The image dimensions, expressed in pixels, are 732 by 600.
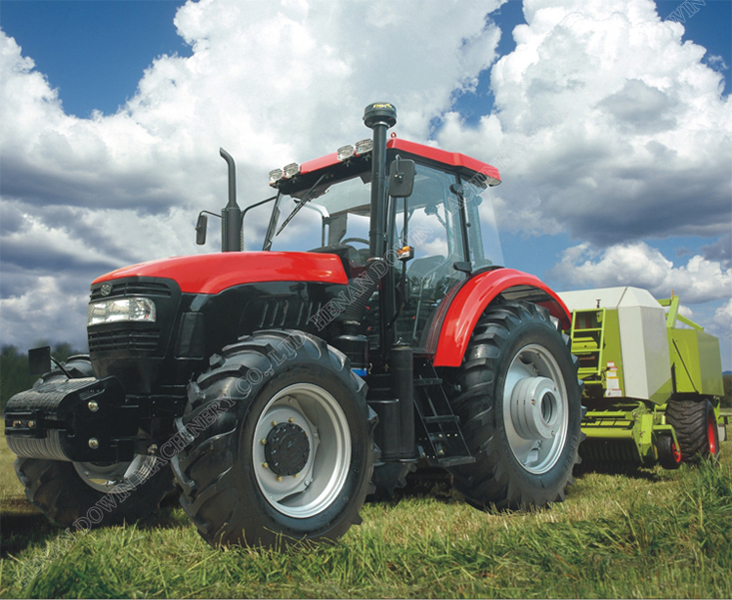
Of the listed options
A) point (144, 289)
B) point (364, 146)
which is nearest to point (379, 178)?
point (364, 146)

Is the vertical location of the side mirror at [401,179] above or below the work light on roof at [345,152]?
below

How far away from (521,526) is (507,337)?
1.52 m

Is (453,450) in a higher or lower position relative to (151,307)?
lower

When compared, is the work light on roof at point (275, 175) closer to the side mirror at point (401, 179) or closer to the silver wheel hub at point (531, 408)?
the side mirror at point (401, 179)

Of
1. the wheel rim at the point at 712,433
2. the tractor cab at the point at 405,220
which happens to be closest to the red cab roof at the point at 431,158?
the tractor cab at the point at 405,220

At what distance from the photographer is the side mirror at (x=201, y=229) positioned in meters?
5.24

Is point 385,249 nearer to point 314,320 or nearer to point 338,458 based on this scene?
point 314,320

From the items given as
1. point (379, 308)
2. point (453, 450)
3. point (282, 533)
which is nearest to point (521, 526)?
point (453, 450)

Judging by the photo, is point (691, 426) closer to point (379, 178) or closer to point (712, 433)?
point (712, 433)

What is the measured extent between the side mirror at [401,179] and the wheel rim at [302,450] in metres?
1.32

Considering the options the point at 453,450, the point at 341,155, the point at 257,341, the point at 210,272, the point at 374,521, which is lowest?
the point at 374,521

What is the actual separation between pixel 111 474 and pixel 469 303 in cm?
267

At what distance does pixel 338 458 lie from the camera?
3.57 m

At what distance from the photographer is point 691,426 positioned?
276 inches
